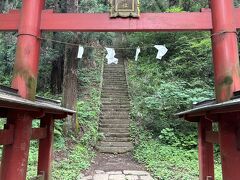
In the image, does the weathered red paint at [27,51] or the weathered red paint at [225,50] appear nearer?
the weathered red paint at [225,50]

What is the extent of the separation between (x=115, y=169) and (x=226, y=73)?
4701mm

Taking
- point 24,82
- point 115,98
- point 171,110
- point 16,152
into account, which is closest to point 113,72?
point 115,98

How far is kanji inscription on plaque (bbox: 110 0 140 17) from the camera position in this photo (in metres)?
5.41

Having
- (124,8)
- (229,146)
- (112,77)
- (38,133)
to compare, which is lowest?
(229,146)

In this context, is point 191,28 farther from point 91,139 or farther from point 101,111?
point 101,111

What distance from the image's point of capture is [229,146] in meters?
4.07

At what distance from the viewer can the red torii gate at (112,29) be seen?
15.4 feet

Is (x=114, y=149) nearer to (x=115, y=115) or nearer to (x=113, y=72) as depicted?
(x=115, y=115)

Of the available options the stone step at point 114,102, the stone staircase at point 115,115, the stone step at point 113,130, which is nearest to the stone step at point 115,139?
the stone staircase at point 115,115

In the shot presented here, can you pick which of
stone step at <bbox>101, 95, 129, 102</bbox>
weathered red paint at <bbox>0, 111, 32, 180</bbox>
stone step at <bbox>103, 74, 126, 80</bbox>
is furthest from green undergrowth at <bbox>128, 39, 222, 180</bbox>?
weathered red paint at <bbox>0, 111, 32, 180</bbox>

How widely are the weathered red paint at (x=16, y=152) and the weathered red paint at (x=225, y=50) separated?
9.71 feet

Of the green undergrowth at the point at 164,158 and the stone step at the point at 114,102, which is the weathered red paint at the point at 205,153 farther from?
the stone step at the point at 114,102

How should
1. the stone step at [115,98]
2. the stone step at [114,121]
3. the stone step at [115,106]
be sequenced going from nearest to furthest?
the stone step at [114,121]
the stone step at [115,106]
the stone step at [115,98]

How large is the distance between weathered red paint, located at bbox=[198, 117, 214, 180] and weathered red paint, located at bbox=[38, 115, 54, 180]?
9.13 ft
